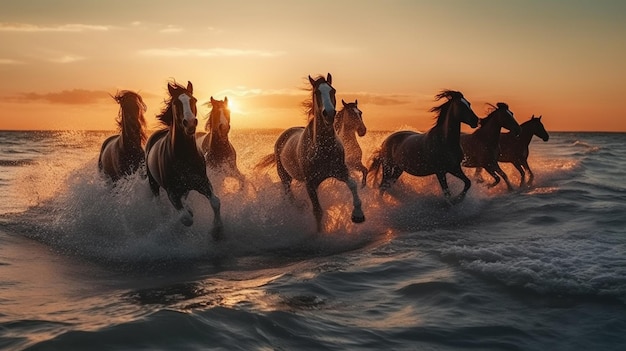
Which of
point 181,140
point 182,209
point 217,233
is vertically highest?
point 181,140

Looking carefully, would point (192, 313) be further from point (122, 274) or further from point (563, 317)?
point (563, 317)

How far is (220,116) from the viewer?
36.4 ft

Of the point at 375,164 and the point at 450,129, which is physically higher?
the point at 450,129

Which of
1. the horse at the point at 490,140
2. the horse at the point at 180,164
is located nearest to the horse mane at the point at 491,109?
the horse at the point at 490,140

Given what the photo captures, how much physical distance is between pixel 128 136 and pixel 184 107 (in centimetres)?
271

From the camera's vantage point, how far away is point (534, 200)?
13359 millimetres

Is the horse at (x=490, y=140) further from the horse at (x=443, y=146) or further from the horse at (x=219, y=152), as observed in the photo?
the horse at (x=219, y=152)

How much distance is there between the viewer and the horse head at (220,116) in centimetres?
1098

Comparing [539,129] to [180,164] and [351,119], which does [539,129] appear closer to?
[351,119]

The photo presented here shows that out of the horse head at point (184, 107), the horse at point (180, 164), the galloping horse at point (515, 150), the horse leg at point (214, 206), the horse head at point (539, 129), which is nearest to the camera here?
the horse head at point (184, 107)

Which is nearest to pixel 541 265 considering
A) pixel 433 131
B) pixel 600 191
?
pixel 433 131

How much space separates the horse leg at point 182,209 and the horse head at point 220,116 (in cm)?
238

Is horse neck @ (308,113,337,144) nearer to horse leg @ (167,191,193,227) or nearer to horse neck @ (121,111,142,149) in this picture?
horse leg @ (167,191,193,227)

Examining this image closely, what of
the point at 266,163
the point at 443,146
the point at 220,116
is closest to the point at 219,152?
the point at 220,116
